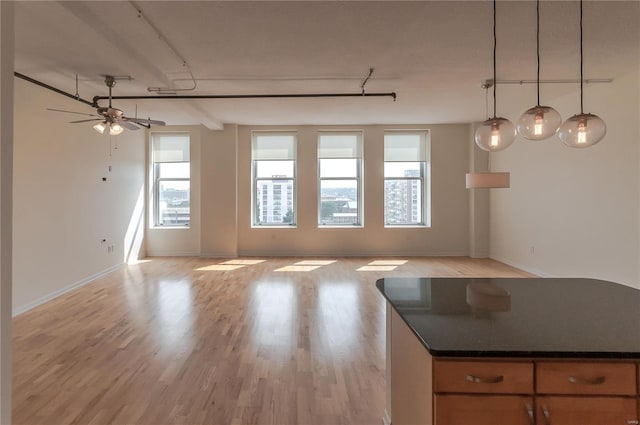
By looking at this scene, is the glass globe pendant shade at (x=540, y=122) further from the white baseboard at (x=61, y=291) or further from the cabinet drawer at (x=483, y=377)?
the white baseboard at (x=61, y=291)

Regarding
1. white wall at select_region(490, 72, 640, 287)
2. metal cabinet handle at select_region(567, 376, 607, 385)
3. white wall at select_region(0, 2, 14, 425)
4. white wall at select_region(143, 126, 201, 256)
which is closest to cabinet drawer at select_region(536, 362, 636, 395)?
metal cabinet handle at select_region(567, 376, 607, 385)

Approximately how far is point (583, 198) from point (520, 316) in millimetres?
4702

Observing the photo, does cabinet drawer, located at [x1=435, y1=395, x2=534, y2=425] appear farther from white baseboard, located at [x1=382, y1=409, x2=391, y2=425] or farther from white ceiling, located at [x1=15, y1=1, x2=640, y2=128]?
white ceiling, located at [x1=15, y1=1, x2=640, y2=128]

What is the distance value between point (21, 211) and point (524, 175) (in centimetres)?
775

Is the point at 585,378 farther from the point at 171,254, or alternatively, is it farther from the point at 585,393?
the point at 171,254

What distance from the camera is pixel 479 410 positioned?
1185 mm

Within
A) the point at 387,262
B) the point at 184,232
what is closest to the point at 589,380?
the point at 387,262

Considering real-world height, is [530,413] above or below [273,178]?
below

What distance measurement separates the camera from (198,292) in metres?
5.02

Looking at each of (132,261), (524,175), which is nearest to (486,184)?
(524,175)

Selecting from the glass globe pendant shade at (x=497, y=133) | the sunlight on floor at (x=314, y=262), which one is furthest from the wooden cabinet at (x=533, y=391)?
the sunlight on floor at (x=314, y=262)

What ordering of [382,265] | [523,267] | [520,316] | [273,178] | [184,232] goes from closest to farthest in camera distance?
[520,316] → [523,267] → [382,265] → [184,232] → [273,178]

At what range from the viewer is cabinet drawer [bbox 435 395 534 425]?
1.17 m

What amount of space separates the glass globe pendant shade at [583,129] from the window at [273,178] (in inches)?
255
